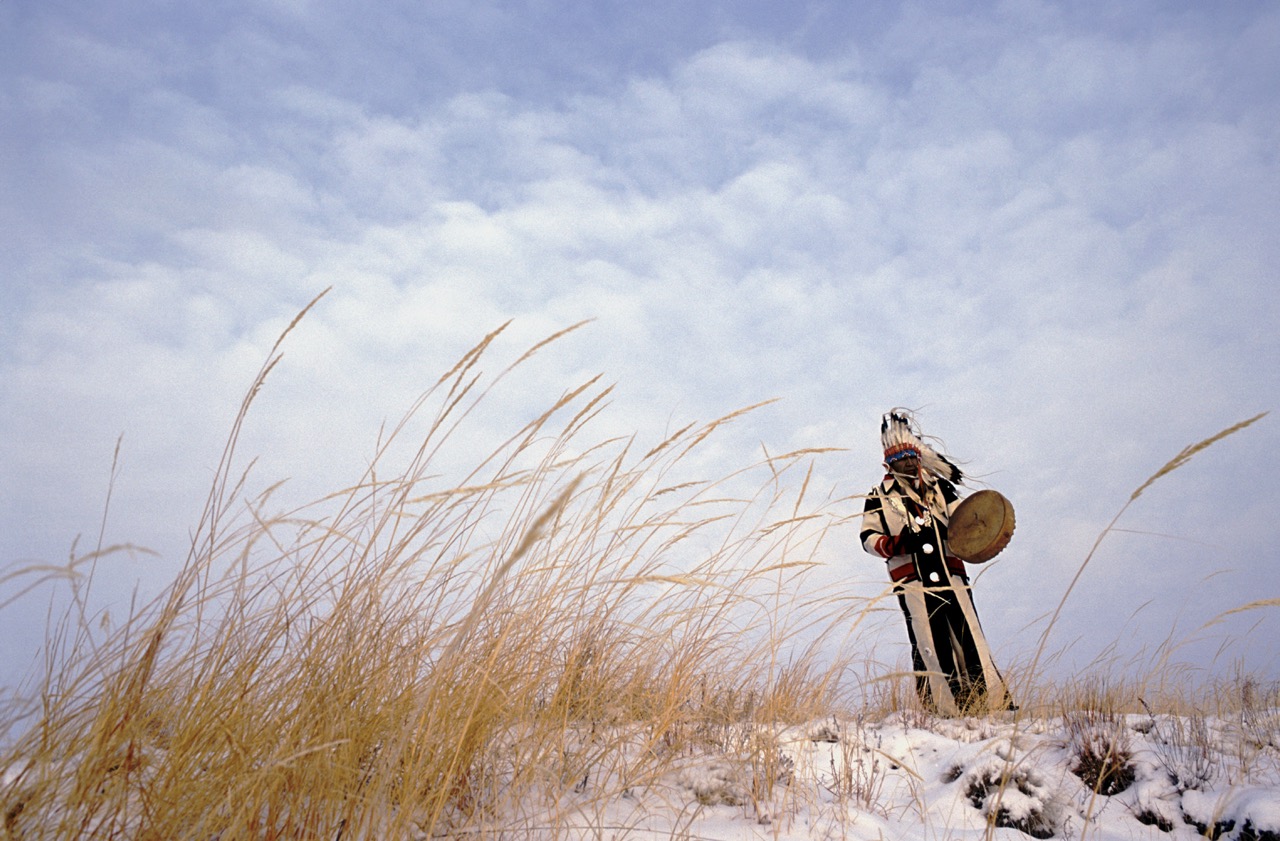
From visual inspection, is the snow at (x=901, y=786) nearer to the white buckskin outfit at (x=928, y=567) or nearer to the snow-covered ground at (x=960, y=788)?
the snow-covered ground at (x=960, y=788)

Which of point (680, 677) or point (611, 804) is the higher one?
point (680, 677)

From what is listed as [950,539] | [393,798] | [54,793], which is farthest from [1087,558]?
[950,539]

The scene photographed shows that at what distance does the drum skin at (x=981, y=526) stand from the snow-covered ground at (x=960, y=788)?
4.93 feet

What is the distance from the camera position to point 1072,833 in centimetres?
279

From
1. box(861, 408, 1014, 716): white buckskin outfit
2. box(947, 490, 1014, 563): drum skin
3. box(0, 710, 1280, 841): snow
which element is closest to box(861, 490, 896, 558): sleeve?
box(861, 408, 1014, 716): white buckskin outfit

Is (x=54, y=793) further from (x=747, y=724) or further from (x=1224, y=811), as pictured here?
(x=1224, y=811)

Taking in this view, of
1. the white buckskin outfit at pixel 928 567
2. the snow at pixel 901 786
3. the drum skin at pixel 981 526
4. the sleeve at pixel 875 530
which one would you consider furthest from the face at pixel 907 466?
the snow at pixel 901 786

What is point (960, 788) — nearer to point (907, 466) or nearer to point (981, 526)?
point (981, 526)

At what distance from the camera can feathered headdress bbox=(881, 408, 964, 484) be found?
6043 millimetres

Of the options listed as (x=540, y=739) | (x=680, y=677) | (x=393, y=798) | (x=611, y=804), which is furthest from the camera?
(x=680, y=677)

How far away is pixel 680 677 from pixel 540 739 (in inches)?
24.7

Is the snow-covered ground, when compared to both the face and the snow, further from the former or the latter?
the face

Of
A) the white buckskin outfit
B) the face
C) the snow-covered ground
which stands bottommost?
the snow-covered ground

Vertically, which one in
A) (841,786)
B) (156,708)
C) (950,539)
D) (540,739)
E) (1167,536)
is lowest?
(841,786)
